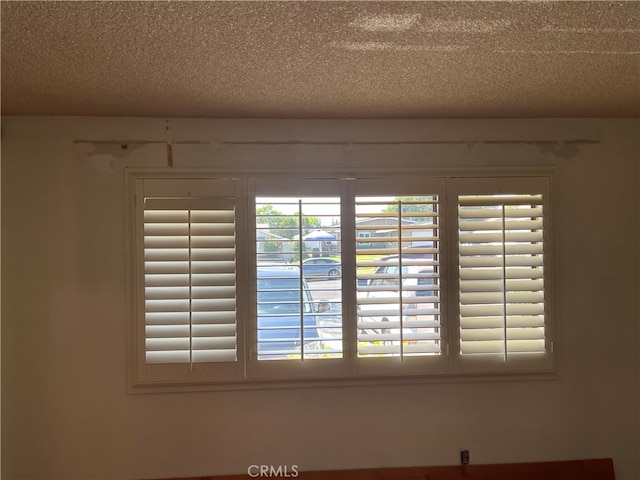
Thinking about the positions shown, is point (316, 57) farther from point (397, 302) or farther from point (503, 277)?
point (503, 277)

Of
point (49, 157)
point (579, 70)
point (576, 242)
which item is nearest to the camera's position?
point (579, 70)

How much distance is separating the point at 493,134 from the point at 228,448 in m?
2.12

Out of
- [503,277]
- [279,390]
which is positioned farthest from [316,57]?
[279,390]

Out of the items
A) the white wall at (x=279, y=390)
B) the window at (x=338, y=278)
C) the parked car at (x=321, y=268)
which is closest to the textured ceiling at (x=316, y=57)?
the white wall at (x=279, y=390)

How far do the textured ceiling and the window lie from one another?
42 cm

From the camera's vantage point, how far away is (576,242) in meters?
2.40

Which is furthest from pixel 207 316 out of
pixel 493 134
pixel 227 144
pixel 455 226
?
pixel 493 134

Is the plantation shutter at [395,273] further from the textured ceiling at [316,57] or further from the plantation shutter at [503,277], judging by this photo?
the textured ceiling at [316,57]

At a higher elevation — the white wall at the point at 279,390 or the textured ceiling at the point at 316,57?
the textured ceiling at the point at 316,57

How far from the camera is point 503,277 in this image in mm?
2326

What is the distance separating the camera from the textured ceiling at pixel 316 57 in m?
1.16

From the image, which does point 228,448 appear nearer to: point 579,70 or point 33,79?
point 33,79

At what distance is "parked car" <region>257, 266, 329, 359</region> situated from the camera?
227 centimetres

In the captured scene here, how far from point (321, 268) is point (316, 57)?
43.7 inches
